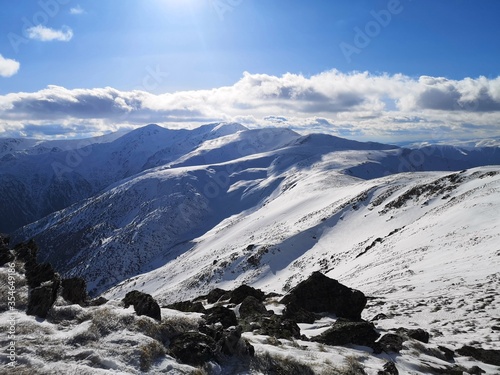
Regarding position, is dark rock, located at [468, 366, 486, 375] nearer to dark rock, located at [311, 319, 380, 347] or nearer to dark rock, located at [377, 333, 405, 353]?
dark rock, located at [377, 333, 405, 353]

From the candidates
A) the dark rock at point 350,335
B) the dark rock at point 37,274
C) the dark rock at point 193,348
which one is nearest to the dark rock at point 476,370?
the dark rock at point 350,335

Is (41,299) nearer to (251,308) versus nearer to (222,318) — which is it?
(222,318)

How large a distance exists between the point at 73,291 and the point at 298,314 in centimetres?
1145

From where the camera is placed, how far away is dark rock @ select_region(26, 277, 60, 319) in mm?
12609

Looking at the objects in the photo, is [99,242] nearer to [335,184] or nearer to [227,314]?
[335,184]

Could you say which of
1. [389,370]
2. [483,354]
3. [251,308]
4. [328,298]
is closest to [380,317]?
[328,298]

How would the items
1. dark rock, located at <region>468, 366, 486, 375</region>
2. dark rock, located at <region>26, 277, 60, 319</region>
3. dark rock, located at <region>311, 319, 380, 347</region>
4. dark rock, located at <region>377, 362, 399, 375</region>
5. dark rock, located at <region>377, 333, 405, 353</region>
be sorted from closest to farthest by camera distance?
dark rock, located at <region>377, 362, 399, 375</region>
dark rock, located at <region>26, 277, 60, 319</region>
dark rock, located at <region>468, 366, 486, 375</region>
dark rock, located at <region>377, 333, 405, 353</region>
dark rock, located at <region>311, 319, 380, 347</region>

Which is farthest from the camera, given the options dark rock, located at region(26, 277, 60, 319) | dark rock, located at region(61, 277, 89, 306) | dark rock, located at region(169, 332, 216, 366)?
dark rock, located at region(61, 277, 89, 306)

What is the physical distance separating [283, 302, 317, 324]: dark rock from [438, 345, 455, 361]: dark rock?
20.4 feet

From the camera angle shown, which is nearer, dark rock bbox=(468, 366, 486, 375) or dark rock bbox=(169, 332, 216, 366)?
dark rock bbox=(169, 332, 216, 366)

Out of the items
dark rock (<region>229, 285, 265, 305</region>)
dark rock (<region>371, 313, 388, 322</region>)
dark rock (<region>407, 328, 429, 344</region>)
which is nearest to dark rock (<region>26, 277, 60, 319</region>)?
dark rock (<region>229, 285, 265, 305</region>)

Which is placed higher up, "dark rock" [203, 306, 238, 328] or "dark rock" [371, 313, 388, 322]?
"dark rock" [203, 306, 238, 328]

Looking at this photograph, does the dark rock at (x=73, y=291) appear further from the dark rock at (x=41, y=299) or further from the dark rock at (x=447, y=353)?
the dark rock at (x=447, y=353)

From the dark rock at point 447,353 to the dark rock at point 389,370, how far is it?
3.57 metres
